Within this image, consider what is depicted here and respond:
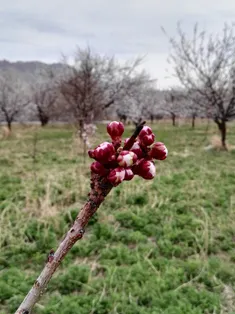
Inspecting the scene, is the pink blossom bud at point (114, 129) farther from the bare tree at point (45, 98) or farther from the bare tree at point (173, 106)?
the bare tree at point (173, 106)

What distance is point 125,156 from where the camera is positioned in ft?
2.26

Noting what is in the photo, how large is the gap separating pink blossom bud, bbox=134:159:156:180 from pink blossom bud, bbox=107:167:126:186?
6 centimetres

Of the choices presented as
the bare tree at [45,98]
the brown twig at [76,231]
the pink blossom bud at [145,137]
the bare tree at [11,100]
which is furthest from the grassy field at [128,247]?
the bare tree at [45,98]

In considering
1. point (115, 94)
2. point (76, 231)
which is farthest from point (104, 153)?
point (115, 94)

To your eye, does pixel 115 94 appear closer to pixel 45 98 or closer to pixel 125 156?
pixel 45 98

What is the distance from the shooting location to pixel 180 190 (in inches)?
341

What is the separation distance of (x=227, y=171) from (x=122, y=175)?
35.9ft

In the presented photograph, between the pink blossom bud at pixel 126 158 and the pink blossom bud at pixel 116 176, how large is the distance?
1 cm

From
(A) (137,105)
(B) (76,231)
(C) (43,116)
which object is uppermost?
(B) (76,231)

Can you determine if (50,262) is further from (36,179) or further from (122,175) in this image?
(36,179)


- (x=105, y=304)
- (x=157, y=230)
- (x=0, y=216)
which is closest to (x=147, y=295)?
(x=105, y=304)

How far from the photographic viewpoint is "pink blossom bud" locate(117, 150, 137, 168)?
0.69 meters

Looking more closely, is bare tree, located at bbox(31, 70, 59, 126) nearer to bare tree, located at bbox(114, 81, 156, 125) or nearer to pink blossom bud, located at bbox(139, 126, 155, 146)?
bare tree, located at bbox(114, 81, 156, 125)

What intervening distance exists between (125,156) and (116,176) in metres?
0.04
